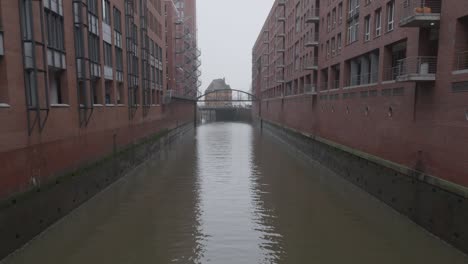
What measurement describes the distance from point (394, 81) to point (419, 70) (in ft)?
7.37

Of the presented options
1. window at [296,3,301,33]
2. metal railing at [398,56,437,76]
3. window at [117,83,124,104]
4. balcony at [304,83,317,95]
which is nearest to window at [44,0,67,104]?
window at [117,83,124,104]

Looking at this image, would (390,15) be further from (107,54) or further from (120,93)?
(120,93)

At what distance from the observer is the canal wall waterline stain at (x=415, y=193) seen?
9.70m

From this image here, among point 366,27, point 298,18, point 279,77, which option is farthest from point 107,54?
point 279,77

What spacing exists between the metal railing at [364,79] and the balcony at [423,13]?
5756 mm

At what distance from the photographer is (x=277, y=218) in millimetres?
13102

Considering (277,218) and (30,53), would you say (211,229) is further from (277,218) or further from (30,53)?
(30,53)

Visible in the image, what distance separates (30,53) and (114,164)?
9.06 m

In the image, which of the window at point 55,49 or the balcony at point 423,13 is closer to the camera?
the balcony at point 423,13

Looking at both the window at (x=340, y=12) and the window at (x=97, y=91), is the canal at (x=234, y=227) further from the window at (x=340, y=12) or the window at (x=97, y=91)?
the window at (x=340, y=12)

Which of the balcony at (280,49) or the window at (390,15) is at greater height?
the balcony at (280,49)

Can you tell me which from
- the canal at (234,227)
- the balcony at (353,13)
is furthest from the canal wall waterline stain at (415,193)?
the balcony at (353,13)

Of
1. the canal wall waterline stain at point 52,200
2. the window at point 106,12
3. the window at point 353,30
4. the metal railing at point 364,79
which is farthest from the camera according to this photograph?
the window at point 353,30

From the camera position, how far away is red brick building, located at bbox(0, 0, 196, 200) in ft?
32.8
